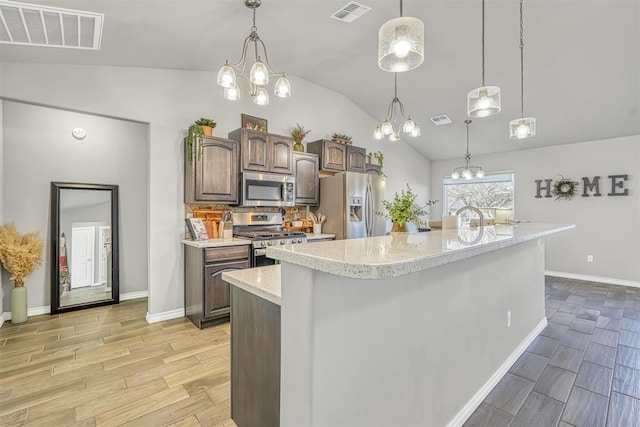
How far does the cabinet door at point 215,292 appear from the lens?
322 centimetres

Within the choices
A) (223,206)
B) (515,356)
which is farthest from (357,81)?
(515,356)

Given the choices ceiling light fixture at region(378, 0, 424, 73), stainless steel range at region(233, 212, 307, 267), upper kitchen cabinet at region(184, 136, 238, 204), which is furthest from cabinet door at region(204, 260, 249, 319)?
ceiling light fixture at region(378, 0, 424, 73)

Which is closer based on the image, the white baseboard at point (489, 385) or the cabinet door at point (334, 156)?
the white baseboard at point (489, 385)

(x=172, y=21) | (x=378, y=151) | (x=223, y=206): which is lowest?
(x=223, y=206)

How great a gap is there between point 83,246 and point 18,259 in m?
0.72

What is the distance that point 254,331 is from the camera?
150cm

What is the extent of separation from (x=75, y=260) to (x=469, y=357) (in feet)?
15.0

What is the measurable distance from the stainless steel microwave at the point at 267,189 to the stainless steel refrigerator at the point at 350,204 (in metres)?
0.63

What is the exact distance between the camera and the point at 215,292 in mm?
3273

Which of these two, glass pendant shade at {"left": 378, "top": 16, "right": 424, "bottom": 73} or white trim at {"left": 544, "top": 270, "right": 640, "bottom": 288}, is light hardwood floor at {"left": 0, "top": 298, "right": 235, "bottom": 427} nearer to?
glass pendant shade at {"left": 378, "top": 16, "right": 424, "bottom": 73}

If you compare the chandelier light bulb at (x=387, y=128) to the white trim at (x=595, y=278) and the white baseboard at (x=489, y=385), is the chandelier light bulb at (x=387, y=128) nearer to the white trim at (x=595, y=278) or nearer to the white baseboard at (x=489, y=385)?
the white baseboard at (x=489, y=385)

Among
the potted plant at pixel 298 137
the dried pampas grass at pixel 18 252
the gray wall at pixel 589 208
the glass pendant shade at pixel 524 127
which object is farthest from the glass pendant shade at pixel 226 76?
the gray wall at pixel 589 208

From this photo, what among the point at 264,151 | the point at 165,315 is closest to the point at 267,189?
the point at 264,151

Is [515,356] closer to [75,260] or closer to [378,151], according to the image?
[378,151]
